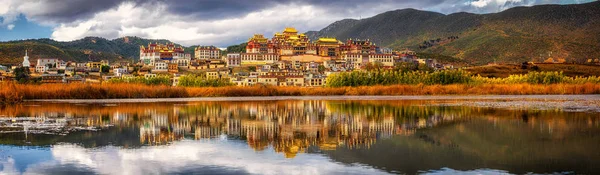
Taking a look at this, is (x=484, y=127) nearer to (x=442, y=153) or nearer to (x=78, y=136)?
(x=442, y=153)

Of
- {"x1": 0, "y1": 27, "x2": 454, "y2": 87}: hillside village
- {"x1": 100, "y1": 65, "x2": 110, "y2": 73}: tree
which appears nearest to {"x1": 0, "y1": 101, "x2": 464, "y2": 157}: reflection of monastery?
{"x1": 0, "y1": 27, "x2": 454, "y2": 87}: hillside village

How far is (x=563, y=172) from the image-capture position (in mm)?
14688

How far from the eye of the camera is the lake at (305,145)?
15.7 meters

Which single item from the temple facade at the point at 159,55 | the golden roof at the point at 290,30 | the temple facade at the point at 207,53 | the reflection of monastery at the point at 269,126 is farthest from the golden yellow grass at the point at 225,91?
the temple facade at the point at 207,53

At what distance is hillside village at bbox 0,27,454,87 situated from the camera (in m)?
137

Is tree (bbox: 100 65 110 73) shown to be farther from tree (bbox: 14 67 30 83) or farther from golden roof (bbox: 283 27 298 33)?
golden roof (bbox: 283 27 298 33)

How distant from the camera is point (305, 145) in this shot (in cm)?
1988

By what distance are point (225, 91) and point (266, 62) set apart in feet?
307

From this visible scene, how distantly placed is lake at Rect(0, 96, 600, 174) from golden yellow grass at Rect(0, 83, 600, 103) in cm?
2297

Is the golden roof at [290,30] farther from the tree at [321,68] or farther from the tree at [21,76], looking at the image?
the tree at [21,76]

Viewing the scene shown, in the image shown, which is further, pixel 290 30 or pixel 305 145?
pixel 290 30

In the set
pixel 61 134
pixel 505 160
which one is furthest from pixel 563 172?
pixel 61 134

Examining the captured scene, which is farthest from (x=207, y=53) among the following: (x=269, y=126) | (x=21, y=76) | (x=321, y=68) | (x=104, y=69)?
(x=269, y=126)

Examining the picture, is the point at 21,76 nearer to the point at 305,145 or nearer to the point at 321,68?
the point at 321,68
